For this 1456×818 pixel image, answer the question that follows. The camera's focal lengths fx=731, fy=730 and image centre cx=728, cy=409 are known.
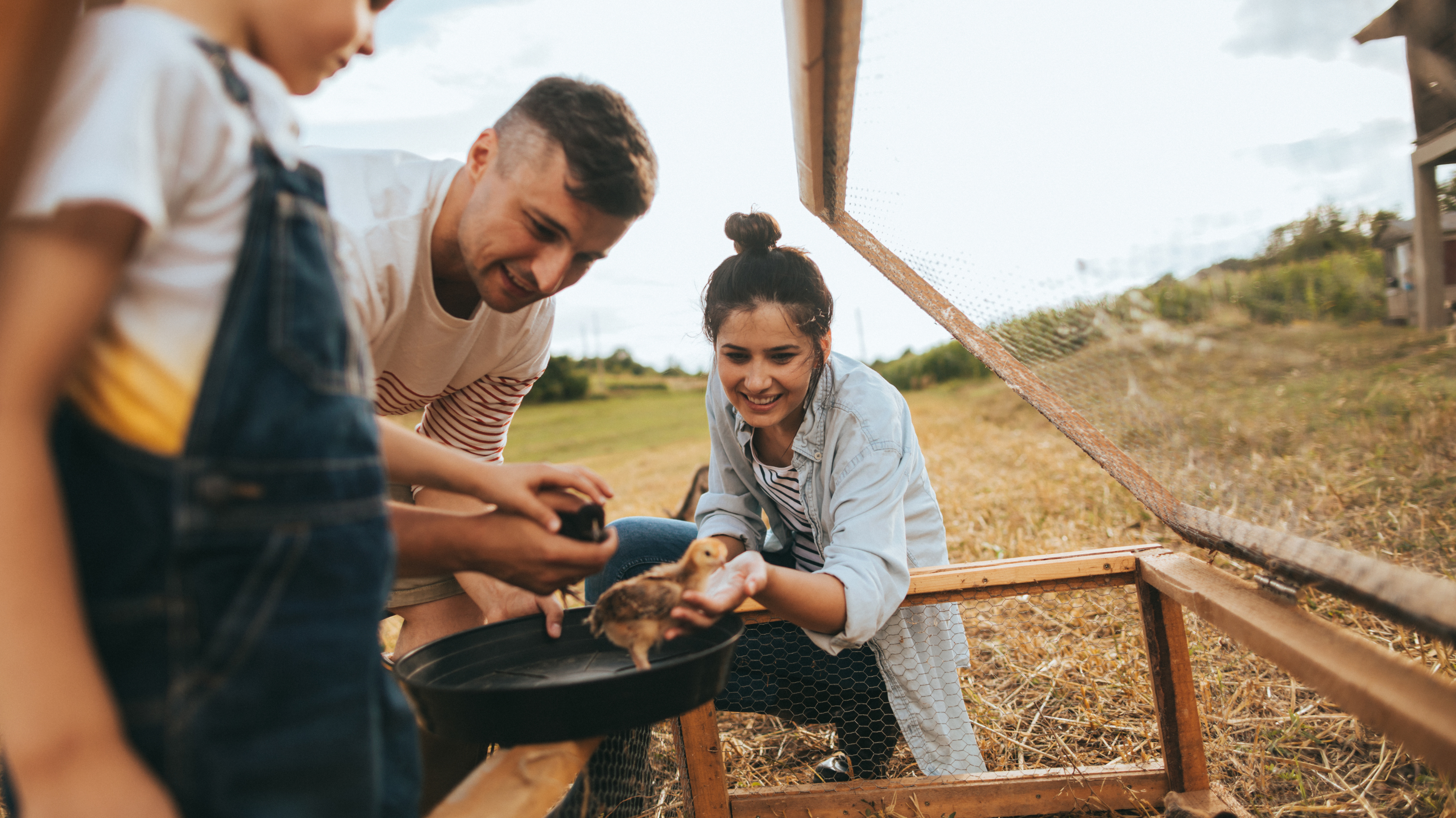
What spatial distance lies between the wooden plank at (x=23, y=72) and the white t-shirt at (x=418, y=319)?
64 centimetres

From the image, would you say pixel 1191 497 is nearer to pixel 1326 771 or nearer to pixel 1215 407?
pixel 1215 407

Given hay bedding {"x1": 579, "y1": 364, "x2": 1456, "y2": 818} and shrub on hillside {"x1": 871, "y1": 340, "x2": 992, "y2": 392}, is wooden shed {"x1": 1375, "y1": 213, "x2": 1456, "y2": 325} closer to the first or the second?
hay bedding {"x1": 579, "y1": 364, "x2": 1456, "y2": 818}

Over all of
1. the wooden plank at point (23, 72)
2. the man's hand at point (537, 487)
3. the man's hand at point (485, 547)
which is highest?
the wooden plank at point (23, 72)

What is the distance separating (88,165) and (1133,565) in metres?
1.78

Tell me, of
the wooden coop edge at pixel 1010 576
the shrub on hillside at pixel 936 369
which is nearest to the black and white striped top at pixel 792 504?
the wooden coop edge at pixel 1010 576

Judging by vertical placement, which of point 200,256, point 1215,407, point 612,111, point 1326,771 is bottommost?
point 1326,771

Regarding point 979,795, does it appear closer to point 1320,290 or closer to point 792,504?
point 792,504

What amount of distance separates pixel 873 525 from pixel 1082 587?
473 millimetres

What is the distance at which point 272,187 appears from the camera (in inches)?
24.9

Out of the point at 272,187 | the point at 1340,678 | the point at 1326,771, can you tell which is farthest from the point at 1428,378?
the point at 1326,771

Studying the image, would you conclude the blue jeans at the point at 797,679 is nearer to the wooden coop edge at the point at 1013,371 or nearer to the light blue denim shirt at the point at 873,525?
the light blue denim shirt at the point at 873,525

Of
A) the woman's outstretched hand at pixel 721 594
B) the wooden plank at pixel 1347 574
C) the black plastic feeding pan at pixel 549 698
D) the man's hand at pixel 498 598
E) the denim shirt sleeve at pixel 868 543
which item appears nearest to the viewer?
the wooden plank at pixel 1347 574

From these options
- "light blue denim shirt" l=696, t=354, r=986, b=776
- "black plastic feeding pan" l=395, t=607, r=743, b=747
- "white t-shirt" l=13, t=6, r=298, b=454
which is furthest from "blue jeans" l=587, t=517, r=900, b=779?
"white t-shirt" l=13, t=6, r=298, b=454

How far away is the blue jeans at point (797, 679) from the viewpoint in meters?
1.96
